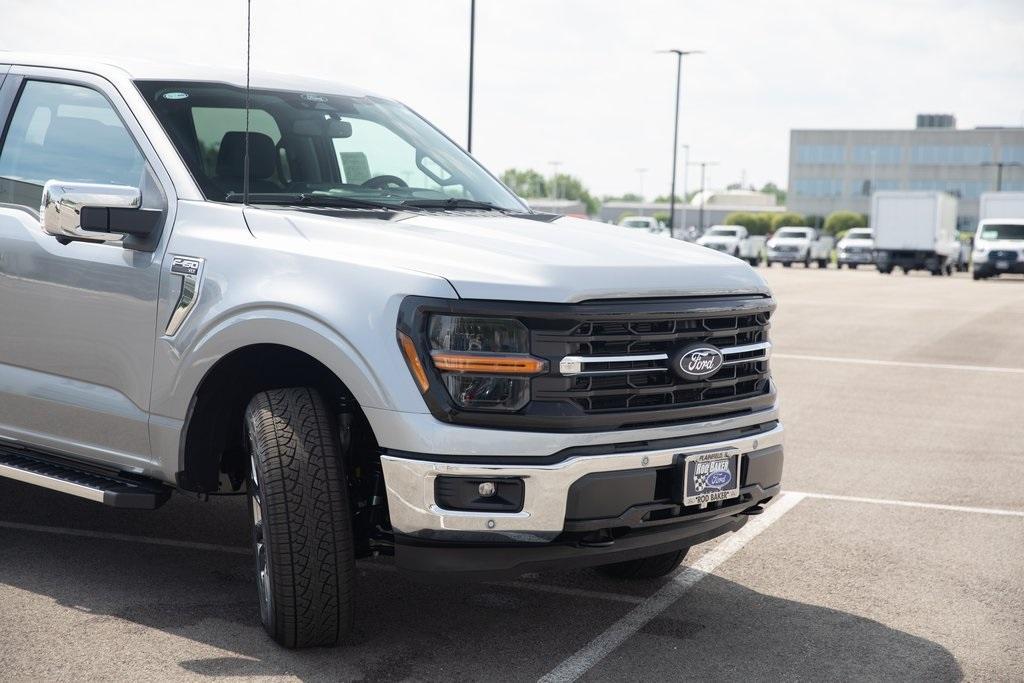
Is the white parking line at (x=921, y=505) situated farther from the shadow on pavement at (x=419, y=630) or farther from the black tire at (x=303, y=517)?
the black tire at (x=303, y=517)

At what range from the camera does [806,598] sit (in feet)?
17.2

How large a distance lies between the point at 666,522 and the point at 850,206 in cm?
12428

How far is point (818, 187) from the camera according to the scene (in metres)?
125

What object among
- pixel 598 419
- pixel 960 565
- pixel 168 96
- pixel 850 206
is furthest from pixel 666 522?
pixel 850 206

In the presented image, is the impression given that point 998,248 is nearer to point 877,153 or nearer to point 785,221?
point 785,221

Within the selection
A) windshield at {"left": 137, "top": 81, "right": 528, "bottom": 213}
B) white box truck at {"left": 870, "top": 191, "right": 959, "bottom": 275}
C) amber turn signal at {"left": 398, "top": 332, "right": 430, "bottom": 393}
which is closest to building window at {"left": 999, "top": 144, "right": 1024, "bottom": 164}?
white box truck at {"left": 870, "top": 191, "right": 959, "bottom": 275}

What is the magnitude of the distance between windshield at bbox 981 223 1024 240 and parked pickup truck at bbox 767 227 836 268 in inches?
446

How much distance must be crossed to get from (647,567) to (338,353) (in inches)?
75.0

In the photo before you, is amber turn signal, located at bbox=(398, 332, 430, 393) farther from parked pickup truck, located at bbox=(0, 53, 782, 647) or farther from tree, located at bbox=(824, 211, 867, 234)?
tree, located at bbox=(824, 211, 867, 234)

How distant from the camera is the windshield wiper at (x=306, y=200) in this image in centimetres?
485

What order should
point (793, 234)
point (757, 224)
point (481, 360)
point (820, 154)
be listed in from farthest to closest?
point (820, 154), point (757, 224), point (793, 234), point (481, 360)

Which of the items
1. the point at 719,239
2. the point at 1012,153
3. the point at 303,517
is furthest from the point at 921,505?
the point at 1012,153

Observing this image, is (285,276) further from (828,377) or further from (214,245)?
(828,377)

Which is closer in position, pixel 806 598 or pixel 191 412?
pixel 191 412
